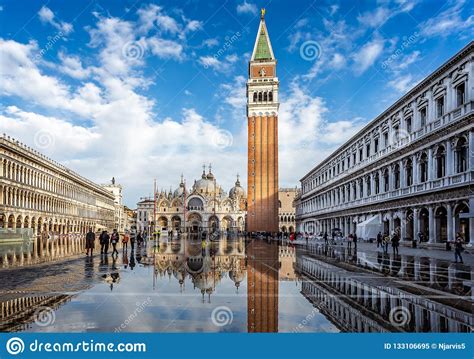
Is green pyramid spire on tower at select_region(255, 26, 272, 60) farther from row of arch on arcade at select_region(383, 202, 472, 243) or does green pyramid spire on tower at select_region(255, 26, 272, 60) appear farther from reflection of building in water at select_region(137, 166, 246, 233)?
row of arch on arcade at select_region(383, 202, 472, 243)

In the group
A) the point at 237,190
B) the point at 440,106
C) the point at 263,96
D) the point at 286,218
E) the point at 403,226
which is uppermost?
the point at 263,96

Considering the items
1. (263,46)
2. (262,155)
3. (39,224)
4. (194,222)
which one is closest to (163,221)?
(194,222)

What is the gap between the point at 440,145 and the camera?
2919 cm

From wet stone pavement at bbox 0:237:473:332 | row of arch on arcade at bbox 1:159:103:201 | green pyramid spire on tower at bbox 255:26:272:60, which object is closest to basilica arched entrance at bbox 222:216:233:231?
row of arch on arcade at bbox 1:159:103:201

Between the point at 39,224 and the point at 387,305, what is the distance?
61.5 m

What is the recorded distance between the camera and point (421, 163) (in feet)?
107

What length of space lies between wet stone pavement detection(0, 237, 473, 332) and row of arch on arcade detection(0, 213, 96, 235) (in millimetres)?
31908

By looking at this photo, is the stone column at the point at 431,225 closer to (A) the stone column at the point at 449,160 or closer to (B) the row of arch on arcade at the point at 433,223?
(B) the row of arch on arcade at the point at 433,223

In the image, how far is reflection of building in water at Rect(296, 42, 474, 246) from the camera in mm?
26250

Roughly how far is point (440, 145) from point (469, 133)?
395cm

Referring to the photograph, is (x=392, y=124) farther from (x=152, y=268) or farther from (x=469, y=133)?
(x=152, y=268)

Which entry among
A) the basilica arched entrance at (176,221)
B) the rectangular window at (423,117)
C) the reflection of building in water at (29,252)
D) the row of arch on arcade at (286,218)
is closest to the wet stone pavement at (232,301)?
the reflection of building in water at (29,252)

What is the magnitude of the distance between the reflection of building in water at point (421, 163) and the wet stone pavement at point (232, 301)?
1459 centimetres

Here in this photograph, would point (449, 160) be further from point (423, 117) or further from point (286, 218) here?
point (286, 218)
